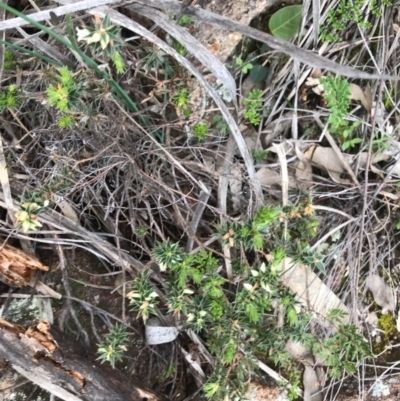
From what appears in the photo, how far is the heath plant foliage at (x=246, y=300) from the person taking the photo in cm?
153

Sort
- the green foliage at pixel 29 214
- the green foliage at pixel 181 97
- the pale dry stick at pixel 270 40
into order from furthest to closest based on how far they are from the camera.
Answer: the green foliage at pixel 181 97 < the green foliage at pixel 29 214 < the pale dry stick at pixel 270 40

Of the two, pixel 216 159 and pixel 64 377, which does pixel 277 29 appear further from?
pixel 64 377

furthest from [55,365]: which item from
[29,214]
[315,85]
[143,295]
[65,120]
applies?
[315,85]

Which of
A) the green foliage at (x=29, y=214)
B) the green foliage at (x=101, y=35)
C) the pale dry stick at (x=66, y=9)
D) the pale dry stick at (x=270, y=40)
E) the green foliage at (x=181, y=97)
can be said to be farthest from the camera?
the green foliage at (x=181, y=97)

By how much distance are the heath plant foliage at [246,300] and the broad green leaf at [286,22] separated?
60 centimetres

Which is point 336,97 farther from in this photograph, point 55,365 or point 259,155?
point 55,365

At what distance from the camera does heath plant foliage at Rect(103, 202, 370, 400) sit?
153 cm

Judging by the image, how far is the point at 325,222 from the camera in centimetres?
186

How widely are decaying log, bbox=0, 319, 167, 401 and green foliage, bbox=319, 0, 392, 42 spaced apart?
4.55 feet

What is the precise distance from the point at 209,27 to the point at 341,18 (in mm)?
494

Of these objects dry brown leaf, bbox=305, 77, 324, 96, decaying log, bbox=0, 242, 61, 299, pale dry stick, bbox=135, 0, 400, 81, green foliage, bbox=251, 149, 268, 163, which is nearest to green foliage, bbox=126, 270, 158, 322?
decaying log, bbox=0, 242, 61, 299

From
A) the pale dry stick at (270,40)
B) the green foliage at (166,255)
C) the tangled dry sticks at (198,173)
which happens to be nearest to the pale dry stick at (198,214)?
the tangled dry sticks at (198,173)

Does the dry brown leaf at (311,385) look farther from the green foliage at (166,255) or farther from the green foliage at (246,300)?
the green foliage at (166,255)

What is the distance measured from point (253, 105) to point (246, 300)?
2.26ft
